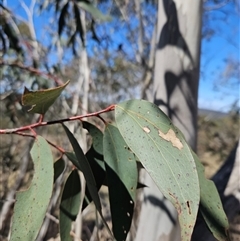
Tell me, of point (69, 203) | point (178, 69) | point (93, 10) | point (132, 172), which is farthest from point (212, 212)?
point (93, 10)

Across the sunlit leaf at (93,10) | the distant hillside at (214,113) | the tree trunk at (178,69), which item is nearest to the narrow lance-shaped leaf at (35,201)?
the tree trunk at (178,69)

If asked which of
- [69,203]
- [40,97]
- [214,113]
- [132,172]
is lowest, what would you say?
[214,113]

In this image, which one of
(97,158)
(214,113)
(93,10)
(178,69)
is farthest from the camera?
(214,113)

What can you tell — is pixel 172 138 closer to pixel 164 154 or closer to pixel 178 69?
pixel 164 154

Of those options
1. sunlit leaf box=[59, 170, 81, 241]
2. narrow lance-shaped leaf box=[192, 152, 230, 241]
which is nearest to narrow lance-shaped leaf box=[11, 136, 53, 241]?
sunlit leaf box=[59, 170, 81, 241]

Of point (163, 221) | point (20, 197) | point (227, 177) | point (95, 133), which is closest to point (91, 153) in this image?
point (95, 133)

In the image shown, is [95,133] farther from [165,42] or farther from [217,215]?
[165,42]

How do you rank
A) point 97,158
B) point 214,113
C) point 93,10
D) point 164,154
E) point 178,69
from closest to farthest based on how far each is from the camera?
point 164,154 < point 97,158 < point 178,69 < point 93,10 < point 214,113
